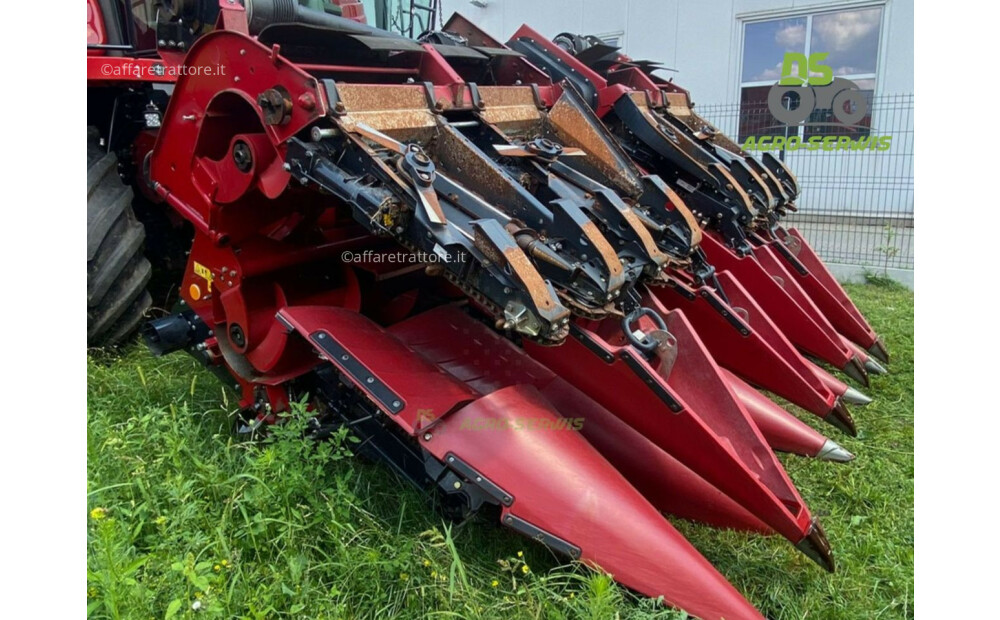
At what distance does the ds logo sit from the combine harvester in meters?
6.85

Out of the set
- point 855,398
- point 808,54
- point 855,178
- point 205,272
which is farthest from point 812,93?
point 205,272

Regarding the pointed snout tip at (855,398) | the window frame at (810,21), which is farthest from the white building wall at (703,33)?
the pointed snout tip at (855,398)

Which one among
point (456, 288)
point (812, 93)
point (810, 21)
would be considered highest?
point (810, 21)

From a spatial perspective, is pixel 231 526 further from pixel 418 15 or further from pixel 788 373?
pixel 418 15

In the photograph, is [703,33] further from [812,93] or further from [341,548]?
[341,548]

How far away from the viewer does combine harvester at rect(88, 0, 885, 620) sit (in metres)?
2.10

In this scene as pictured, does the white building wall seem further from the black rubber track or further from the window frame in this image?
the black rubber track

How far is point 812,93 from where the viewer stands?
31.3 feet

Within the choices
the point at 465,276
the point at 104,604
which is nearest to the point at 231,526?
the point at 104,604

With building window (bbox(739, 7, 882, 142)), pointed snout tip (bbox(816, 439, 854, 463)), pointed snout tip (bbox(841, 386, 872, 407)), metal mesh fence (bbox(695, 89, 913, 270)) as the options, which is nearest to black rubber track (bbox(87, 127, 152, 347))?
pointed snout tip (bbox(816, 439, 854, 463))

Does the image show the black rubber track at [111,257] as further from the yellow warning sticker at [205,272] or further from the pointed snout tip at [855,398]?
the pointed snout tip at [855,398]

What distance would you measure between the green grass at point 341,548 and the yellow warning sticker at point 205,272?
1.87ft

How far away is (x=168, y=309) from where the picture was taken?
4.30 m

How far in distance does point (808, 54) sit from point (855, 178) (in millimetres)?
2027
